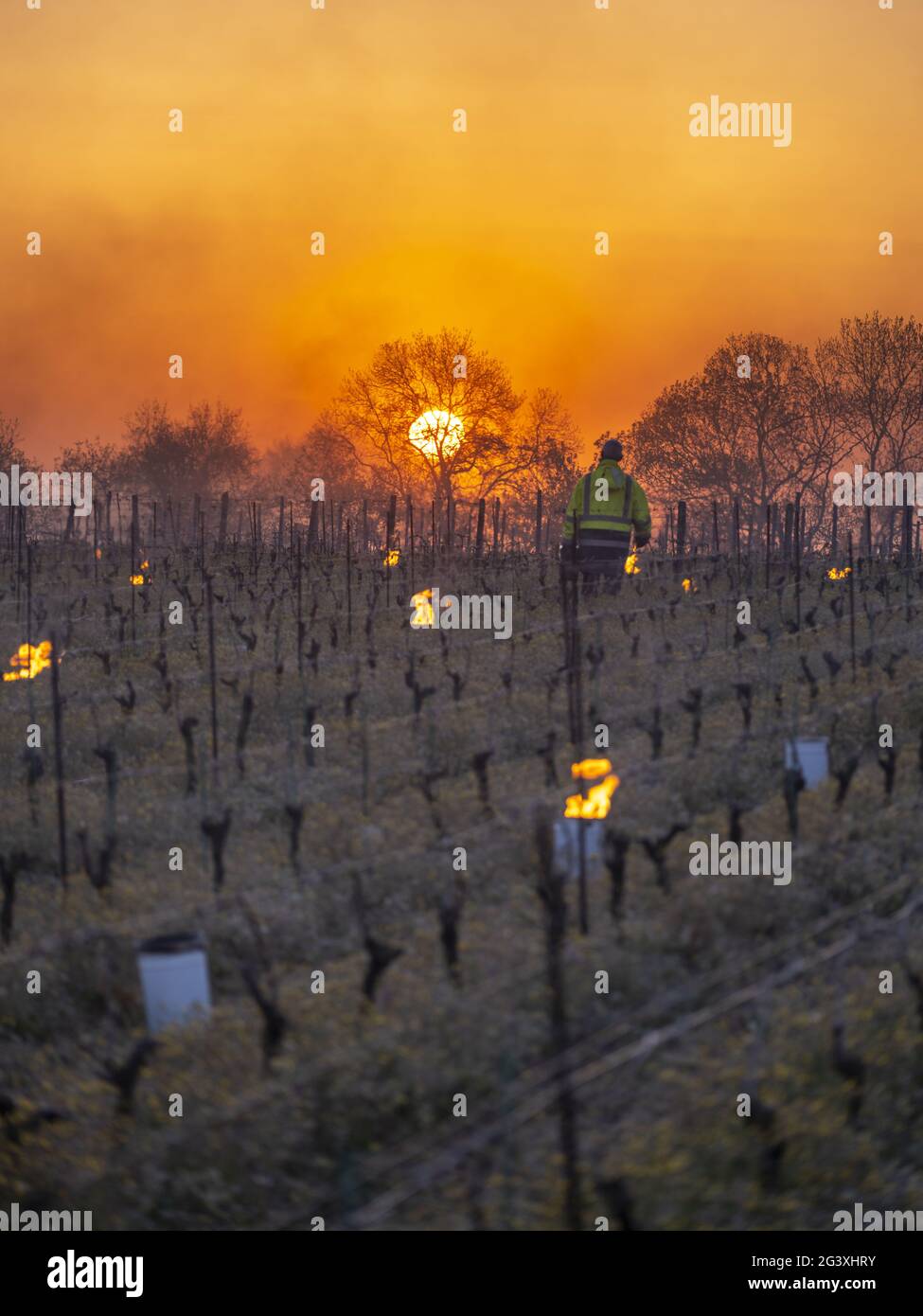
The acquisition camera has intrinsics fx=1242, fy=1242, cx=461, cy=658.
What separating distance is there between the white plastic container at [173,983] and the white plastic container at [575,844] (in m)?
2.13

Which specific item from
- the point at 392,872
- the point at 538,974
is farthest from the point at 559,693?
the point at 538,974

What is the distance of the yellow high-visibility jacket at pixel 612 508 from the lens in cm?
1611

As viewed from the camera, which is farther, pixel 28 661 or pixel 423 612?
pixel 423 612

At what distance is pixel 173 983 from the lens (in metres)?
5.64

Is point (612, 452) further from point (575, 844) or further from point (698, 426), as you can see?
point (698, 426)

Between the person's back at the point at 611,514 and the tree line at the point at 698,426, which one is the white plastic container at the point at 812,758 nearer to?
the person's back at the point at 611,514

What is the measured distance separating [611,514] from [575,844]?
9547mm

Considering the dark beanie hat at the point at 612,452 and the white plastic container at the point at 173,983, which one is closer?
the white plastic container at the point at 173,983

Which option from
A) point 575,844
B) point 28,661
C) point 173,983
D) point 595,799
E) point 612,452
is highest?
A: point 612,452

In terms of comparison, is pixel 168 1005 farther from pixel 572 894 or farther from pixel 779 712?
pixel 779 712

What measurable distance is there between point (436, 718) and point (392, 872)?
3.62m

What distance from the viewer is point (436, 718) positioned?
10.7 meters

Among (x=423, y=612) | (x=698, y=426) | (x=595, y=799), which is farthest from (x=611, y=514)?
(x=698, y=426)

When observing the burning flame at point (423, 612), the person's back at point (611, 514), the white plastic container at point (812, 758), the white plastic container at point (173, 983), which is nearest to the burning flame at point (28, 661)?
the burning flame at point (423, 612)
